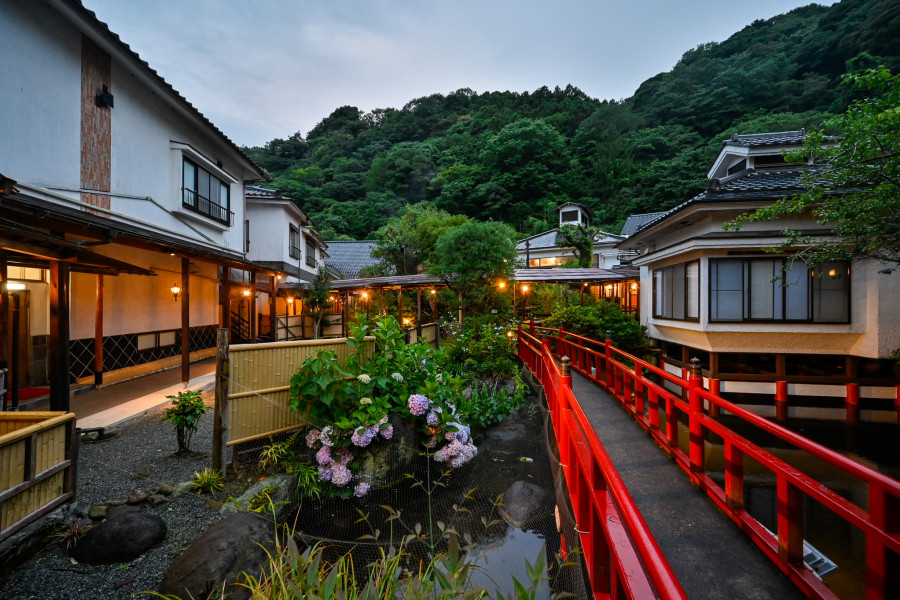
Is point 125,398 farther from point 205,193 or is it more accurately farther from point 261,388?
point 205,193

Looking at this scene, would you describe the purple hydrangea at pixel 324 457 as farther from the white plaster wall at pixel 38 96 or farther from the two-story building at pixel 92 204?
the white plaster wall at pixel 38 96

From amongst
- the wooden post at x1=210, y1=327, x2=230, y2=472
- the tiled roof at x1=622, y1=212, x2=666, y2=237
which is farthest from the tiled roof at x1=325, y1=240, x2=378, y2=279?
the wooden post at x1=210, y1=327, x2=230, y2=472

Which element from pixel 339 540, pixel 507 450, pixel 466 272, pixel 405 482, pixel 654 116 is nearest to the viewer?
pixel 339 540

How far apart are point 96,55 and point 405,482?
37.9 feet

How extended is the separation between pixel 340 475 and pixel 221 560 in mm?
1791

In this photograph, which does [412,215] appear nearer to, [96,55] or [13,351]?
[96,55]

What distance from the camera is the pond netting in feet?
12.5

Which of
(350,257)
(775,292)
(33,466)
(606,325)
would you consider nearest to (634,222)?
(606,325)

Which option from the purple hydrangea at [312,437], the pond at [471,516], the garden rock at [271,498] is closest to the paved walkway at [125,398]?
the garden rock at [271,498]

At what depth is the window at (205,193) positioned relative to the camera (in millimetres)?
11555

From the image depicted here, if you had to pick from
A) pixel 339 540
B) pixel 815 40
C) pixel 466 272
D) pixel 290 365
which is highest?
pixel 815 40

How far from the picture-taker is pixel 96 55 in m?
8.52

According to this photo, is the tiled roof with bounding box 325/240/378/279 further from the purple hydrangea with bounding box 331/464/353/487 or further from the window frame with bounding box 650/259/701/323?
the purple hydrangea with bounding box 331/464/353/487

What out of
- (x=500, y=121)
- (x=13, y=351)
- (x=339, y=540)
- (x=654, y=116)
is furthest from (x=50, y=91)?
(x=654, y=116)
